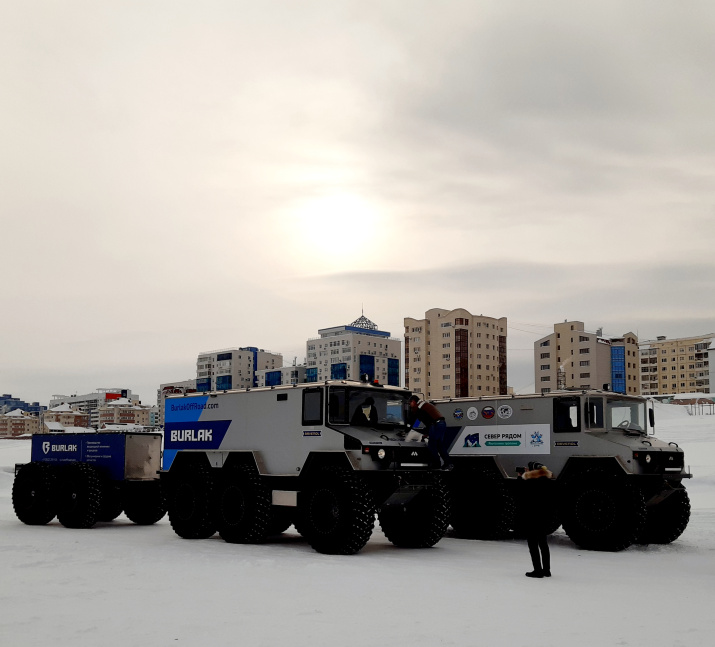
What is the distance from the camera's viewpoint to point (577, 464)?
15.6 metres

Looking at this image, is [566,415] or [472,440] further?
[472,440]

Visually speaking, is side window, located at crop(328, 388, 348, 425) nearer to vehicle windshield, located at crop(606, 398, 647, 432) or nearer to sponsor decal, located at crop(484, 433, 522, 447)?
sponsor decal, located at crop(484, 433, 522, 447)

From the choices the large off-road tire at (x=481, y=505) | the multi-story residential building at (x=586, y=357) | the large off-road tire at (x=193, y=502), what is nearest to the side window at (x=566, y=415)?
the large off-road tire at (x=481, y=505)

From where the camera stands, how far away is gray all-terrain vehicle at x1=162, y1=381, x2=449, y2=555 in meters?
14.1

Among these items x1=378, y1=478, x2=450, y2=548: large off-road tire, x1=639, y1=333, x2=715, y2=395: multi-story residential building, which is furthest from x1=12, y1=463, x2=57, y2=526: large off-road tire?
x1=639, y1=333, x2=715, y2=395: multi-story residential building

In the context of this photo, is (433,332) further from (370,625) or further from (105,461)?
(370,625)

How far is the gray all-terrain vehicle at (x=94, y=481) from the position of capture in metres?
19.5

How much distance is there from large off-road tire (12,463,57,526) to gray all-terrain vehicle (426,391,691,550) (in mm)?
9790

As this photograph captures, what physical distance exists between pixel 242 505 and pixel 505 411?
5621 mm

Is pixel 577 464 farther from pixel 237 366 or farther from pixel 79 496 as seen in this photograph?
pixel 237 366

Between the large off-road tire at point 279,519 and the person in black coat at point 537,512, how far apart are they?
17.4ft

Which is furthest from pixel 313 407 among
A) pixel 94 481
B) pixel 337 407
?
pixel 94 481

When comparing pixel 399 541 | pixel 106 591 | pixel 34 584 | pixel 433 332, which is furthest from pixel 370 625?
pixel 433 332

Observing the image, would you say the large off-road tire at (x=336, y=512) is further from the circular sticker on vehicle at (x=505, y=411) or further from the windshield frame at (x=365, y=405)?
the circular sticker on vehicle at (x=505, y=411)
